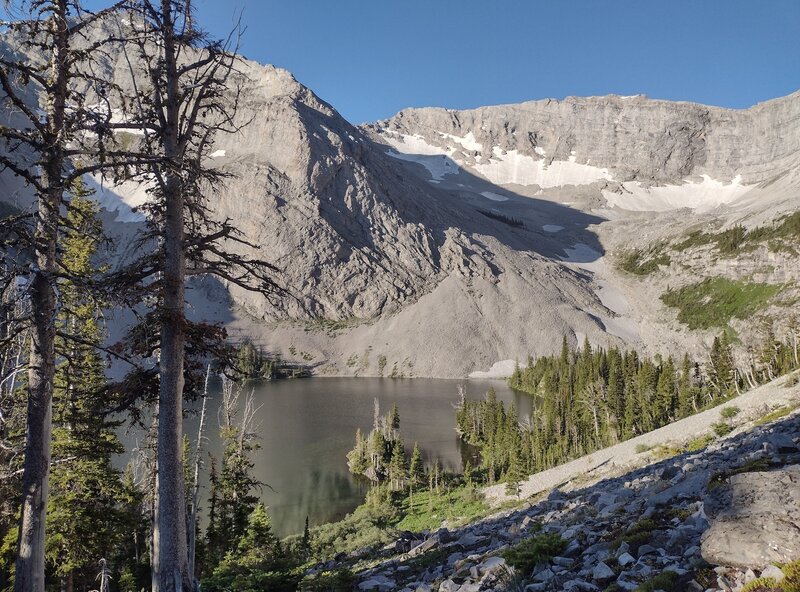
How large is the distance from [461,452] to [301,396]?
42971 millimetres

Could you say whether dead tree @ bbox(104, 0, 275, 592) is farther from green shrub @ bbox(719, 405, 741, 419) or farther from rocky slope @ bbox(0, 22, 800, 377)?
rocky slope @ bbox(0, 22, 800, 377)

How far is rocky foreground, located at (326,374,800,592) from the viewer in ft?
18.4

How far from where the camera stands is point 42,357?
7.86 meters

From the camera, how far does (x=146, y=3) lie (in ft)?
27.1

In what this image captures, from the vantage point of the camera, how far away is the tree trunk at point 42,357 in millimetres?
7746

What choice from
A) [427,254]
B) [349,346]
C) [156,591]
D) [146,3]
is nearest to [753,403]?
[156,591]

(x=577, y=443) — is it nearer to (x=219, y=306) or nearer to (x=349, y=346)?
(x=349, y=346)

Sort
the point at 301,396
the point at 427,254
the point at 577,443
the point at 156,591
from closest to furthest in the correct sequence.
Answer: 1. the point at 156,591
2. the point at 577,443
3. the point at 301,396
4. the point at 427,254

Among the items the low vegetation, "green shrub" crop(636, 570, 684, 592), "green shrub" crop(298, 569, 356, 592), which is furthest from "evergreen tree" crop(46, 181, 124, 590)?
the low vegetation

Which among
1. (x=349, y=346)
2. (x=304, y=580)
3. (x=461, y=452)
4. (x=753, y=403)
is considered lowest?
(x=461, y=452)

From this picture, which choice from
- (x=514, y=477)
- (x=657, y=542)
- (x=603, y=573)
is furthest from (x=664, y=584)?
(x=514, y=477)

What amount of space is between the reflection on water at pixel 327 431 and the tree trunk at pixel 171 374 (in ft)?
77.5

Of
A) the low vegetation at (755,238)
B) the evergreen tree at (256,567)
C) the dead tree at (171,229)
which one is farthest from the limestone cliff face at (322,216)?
the dead tree at (171,229)

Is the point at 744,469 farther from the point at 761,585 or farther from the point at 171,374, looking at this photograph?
the point at 171,374
